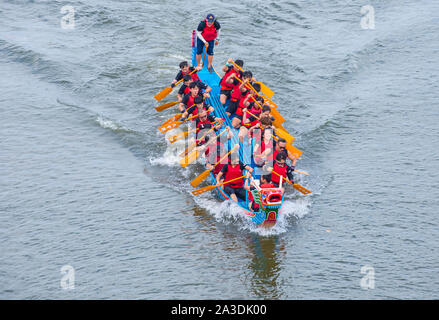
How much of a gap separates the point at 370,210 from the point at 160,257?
6.94 meters

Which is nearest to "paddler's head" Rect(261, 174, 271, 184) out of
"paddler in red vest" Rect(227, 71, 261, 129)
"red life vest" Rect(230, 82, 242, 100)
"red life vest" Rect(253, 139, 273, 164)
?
"red life vest" Rect(253, 139, 273, 164)

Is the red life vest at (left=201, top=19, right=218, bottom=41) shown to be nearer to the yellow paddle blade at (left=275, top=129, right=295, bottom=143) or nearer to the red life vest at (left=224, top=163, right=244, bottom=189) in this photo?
the yellow paddle blade at (left=275, top=129, right=295, bottom=143)

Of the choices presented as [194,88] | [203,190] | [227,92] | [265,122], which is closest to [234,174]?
[203,190]

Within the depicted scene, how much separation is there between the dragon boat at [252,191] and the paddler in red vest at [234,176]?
19cm

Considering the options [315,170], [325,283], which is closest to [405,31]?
[315,170]

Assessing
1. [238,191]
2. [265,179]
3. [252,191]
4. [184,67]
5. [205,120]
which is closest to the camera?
[252,191]

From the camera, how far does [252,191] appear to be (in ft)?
48.6

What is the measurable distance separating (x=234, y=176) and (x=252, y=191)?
4.63 ft

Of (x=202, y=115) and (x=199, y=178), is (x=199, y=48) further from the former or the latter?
(x=199, y=178)

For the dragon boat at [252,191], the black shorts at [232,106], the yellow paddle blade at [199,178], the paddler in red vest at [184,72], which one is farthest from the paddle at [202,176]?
the paddler in red vest at [184,72]

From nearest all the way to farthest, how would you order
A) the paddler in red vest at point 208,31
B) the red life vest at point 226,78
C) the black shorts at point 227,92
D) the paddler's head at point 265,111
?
the paddler's head at point 265,111
the red life vest at point 226,78
the black shorts at point 227,92
the paddler in red vest at point 208,31

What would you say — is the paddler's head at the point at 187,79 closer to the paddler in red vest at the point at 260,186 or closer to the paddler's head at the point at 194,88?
the paddler's head at the point at 194,88

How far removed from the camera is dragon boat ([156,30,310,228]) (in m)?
14.5

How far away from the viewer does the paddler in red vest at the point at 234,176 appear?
15984 millimetres
